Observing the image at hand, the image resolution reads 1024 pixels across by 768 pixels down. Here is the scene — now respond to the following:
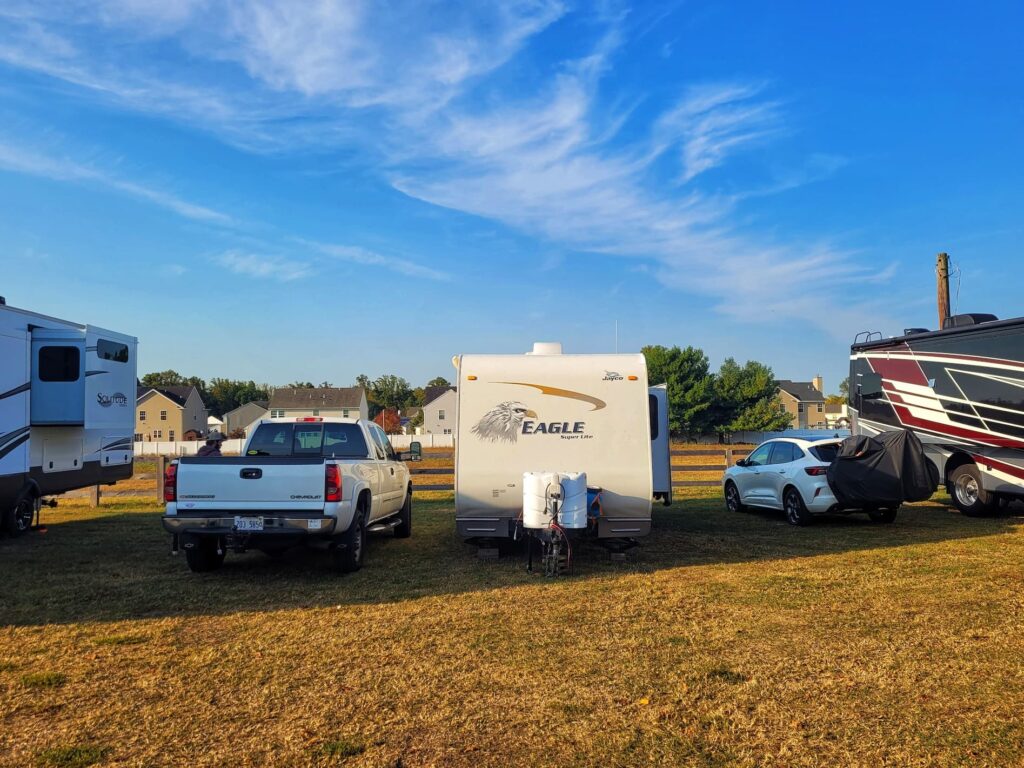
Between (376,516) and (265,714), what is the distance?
5.63 meters

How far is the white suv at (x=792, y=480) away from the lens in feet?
42.1

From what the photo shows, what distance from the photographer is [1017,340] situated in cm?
1241

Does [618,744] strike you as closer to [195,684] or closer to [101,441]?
[195,684]

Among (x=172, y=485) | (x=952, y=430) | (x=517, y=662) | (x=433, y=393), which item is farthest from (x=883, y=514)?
(x=433, y=393)

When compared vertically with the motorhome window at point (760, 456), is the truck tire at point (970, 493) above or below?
below

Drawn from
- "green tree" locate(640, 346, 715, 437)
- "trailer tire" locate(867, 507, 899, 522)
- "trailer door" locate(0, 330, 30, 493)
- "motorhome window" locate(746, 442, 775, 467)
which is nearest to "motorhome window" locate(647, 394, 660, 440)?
"motorhome window" locate(746, 442, 775, 467)

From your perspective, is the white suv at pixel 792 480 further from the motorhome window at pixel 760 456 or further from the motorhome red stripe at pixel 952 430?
the motorhome red stripe at pixel 952 430

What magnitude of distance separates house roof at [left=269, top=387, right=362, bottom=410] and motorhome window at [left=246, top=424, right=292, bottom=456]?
7547 cm

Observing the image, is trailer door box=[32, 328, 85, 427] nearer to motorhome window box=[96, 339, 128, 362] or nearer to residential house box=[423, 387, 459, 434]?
motorhome window box=[96, 339, 128, 362]

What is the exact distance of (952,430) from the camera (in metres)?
13.8

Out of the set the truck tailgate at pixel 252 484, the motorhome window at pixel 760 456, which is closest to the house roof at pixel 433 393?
the motorhome window at pixel 760 456

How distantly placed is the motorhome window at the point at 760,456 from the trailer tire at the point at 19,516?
492 inches

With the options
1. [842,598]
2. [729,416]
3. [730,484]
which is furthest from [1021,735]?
[729,416]

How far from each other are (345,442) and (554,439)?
2.83 meters
